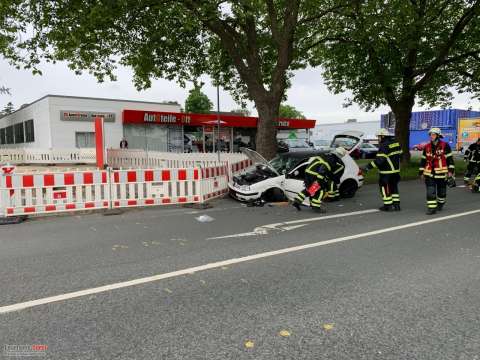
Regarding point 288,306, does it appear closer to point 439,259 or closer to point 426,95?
point 439,259

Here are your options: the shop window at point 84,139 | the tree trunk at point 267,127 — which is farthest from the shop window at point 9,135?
the tree trunk at point 267,127

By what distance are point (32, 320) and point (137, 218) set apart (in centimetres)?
504

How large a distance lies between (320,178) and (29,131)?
1233 inches

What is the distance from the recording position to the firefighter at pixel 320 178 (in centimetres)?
885

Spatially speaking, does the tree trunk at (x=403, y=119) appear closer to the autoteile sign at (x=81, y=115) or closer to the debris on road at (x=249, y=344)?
the debris on road at (x=249, y=344)

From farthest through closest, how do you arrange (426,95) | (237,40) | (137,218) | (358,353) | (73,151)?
1. (73,151)
2. (426,95)
3. (237,40)
4. (137,218)
5. (358,353)

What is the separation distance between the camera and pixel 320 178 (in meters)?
8.82

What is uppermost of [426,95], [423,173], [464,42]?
[464,42]

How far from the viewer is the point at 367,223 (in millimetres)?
7676

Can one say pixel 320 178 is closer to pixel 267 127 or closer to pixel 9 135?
pixel 267 127

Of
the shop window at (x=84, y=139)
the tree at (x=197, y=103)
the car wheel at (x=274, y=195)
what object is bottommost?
the car wheel at (x=274, y=195)

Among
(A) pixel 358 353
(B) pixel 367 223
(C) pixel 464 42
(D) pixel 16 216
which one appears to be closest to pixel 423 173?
(B) pixel 367 223

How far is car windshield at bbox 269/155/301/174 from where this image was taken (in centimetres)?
1053

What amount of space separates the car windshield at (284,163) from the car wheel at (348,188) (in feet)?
5.14
